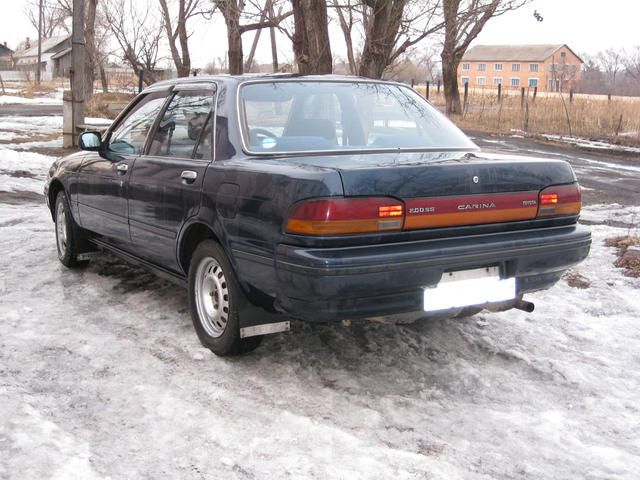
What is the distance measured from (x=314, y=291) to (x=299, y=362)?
3.06 feet

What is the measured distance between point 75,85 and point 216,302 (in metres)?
12.9

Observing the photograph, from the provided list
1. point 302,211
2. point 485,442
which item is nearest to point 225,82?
point 302,211

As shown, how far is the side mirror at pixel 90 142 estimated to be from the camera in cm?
543

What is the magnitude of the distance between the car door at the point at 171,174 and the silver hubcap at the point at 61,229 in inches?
56.9

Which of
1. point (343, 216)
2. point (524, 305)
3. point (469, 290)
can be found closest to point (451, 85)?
point (524, 305)

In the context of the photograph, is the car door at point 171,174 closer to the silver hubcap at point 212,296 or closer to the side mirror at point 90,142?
the silver hubcap at point 212,296

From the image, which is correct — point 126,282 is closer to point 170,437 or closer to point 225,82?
point 225,82

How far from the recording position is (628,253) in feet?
22.5

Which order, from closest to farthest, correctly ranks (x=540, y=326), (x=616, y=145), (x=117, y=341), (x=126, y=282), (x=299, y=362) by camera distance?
1. (x=299, y=362)
2. (x=117, y=341)
3. (x=540, y=326)
4. (x=126, y=282)
5. (x=616, y=145)

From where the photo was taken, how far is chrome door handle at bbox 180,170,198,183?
428 cm

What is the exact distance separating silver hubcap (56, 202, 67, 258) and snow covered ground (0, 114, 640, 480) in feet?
2.18

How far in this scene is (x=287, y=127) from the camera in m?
4.36

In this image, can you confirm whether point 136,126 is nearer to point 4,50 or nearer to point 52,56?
point 52,56

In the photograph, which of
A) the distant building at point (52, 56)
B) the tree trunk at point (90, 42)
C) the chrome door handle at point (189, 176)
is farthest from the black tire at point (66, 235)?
the distant building at point (52, 56)
